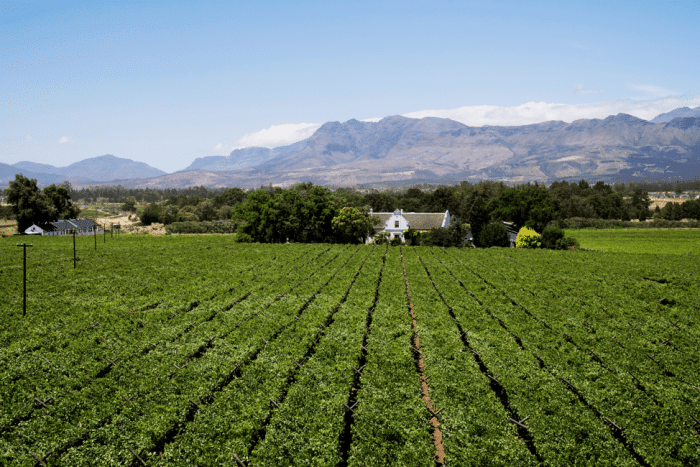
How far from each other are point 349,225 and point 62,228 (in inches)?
2896

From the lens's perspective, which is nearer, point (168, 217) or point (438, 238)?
point (438, 238)

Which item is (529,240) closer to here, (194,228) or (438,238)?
(438,238)

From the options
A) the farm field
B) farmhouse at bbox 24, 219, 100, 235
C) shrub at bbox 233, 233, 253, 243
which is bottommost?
the farm field

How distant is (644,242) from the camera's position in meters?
71.2

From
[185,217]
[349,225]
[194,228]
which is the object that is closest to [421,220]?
[349,225]

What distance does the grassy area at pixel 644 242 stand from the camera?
60.8 metres

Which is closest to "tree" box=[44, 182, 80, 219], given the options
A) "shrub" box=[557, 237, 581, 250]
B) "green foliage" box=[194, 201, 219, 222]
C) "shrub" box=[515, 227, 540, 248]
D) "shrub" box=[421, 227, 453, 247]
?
"green foliage" box=[194, 201, 219, 222]

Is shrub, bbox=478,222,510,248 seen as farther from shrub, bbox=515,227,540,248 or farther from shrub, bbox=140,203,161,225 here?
shrub, bbox=140,203,161,225

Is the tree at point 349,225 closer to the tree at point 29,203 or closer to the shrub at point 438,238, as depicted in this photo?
the shrub at point 438,238

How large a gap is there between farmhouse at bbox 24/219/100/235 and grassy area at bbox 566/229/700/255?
3981 inches

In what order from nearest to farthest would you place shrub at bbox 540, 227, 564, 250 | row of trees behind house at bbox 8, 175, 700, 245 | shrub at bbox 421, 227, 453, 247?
shrub at bbox 540, 227, 564, 250 < shrub at bbox 421, 227, 453, 247 < row of trees behind house at bbox 8, 175, 700, 245

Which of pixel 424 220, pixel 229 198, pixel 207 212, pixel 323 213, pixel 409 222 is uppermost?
pixel 229 198

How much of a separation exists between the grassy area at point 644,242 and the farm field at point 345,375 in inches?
1522

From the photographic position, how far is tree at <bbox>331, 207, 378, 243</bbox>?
232 ft
